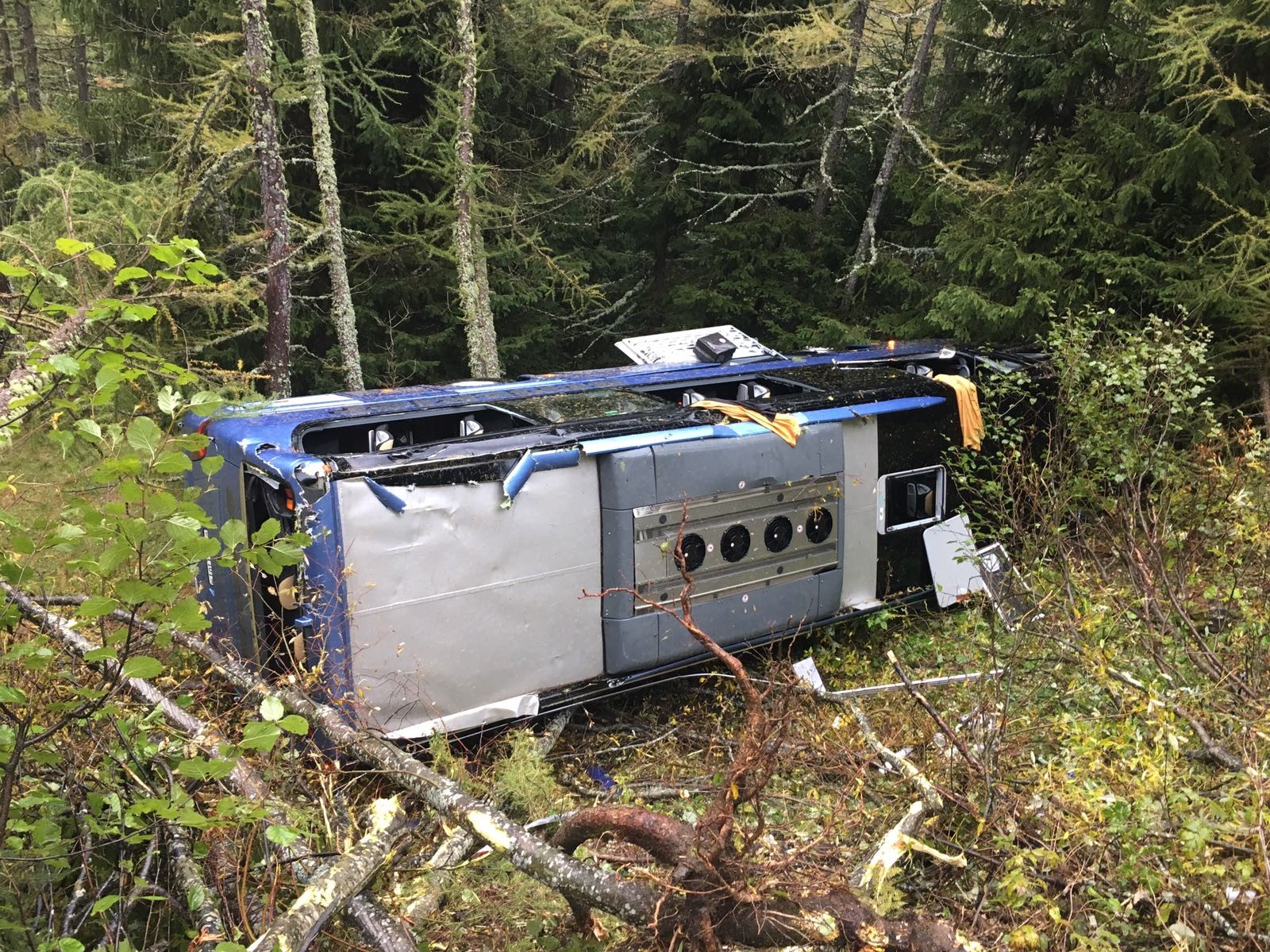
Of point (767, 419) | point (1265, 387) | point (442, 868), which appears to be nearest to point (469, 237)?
point (767, 419)

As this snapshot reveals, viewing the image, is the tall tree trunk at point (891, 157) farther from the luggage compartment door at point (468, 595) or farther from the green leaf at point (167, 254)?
the green leaf at point (167, 254)

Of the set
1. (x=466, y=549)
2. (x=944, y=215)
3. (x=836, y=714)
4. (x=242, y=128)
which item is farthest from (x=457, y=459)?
(x=944, y=215)

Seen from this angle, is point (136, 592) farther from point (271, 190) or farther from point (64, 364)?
point (271, 190)

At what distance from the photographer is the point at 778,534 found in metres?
6.20

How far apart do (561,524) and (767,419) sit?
1790mm

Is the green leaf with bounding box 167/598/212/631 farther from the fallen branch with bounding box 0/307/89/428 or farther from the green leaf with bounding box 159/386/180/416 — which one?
the fallen branch with bounding box 0/307/89/428

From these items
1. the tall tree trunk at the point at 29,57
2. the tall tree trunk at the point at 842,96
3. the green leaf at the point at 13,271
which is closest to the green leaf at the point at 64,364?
the green leaf at the point at 13,271

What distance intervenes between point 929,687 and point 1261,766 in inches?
108

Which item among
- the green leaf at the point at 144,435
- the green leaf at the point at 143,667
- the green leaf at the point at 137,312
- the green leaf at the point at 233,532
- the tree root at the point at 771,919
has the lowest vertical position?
the tree root at the point at 771,919

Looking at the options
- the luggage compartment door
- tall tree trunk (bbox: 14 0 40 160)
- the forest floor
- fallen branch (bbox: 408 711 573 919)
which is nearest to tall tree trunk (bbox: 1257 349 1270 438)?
the forest floor

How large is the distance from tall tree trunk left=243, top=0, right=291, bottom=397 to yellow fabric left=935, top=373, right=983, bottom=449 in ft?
23.4

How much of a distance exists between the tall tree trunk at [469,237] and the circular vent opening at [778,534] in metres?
6.39

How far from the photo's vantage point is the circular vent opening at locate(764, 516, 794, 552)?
6137 mm

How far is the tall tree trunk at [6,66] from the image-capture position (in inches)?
577
